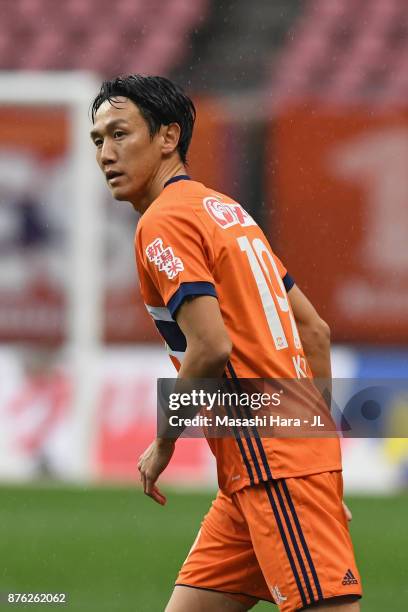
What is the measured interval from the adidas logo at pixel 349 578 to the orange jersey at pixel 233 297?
25 centimetres

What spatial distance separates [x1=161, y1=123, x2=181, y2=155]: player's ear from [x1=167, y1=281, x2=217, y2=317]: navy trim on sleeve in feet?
1.61

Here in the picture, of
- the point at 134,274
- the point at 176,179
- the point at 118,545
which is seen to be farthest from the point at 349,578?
the point at 134,274

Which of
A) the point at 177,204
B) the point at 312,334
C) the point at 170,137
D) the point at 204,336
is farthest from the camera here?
the point at 312,334

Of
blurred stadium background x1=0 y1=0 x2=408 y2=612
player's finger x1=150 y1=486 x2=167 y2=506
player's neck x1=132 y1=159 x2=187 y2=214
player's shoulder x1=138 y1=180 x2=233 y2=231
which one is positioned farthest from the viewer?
blurred stadium background x1=0 y1=0 x2=408 y2=612

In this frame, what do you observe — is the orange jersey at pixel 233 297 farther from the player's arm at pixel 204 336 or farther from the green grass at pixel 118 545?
the green grass at pixel 118 545

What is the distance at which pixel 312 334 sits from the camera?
12.0 ft

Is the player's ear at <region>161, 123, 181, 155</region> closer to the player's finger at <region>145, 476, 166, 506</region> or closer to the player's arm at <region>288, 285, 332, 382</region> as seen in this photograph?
the player's arm at <region>288, 285, 332, 382</region>

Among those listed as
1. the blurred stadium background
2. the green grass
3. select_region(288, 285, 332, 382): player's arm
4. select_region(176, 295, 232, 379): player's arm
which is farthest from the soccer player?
the blurred stadium background

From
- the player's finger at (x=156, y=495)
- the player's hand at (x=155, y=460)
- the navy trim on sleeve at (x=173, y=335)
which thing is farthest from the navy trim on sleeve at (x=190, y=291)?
the player's finger at (x=156, y=495)

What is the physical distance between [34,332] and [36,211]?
0.96 meters

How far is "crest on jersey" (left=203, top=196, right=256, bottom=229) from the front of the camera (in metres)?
3.24

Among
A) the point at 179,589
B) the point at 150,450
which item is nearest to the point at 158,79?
the point at 150,450

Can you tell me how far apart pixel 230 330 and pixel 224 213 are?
0.29 m

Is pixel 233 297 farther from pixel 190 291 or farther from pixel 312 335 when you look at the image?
pixel 312 335
